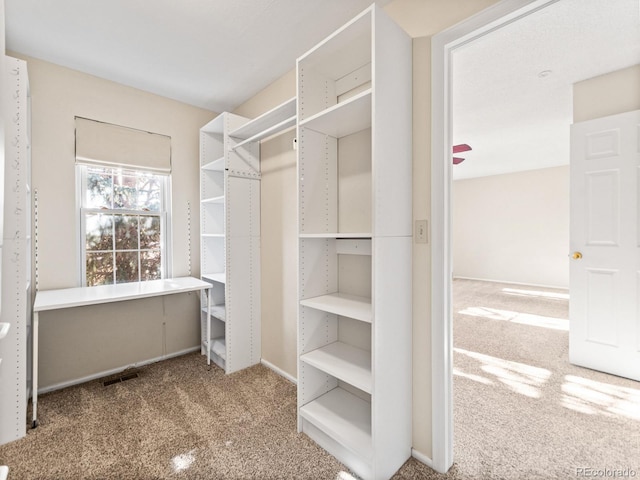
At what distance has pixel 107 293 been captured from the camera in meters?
2.33

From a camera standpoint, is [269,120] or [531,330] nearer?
[269,120]

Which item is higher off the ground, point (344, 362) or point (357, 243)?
point (357, 243)

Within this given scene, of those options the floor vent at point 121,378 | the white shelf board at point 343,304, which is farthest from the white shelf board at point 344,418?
the floor vent at point 121,378

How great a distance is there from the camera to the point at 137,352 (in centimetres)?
285

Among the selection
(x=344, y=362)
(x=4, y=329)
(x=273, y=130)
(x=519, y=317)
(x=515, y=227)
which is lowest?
(x=519, y=317)

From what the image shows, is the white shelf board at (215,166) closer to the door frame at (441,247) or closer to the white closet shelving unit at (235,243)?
the white closet shelving unit at (235,243)

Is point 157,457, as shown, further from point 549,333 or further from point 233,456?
point 549,333

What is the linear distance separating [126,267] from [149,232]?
387 millimetres

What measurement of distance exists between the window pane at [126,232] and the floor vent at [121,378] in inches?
44.4

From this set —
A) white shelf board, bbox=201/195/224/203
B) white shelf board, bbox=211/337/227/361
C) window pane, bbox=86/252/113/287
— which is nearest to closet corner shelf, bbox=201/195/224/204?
white shelf board, bbox=201/195/224/203

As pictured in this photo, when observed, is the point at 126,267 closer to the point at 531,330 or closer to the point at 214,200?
the point at 214,200

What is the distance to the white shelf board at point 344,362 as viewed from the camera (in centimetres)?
159

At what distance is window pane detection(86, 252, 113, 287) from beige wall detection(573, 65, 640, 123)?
4.47 m

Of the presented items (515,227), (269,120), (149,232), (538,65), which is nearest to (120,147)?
(149,232)
